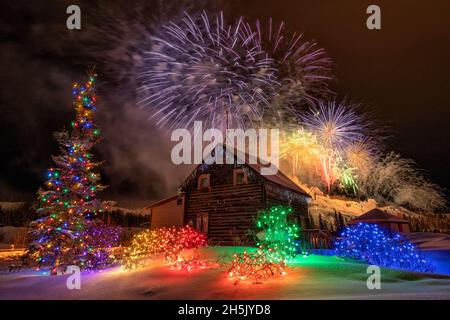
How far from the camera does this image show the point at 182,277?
9688 mm

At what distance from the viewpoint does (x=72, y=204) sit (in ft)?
42.0

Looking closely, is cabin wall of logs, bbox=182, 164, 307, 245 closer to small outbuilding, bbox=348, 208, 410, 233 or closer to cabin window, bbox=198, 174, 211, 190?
cabin window, bbox=198, 174, 211, 190

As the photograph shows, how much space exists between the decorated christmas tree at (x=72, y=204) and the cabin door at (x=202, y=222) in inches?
296

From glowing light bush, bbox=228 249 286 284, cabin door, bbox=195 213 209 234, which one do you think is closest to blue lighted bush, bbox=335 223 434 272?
glowing light bush, bbox=228 249 286 284

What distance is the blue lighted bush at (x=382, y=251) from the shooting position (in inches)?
436

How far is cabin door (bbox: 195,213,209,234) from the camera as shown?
19.8 m

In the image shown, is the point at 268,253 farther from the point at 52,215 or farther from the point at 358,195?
the point at 358,195

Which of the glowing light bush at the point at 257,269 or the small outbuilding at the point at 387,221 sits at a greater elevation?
the glowing light bush at the point at 257,269

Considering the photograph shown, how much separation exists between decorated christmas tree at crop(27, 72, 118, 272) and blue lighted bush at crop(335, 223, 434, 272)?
12.1 meters

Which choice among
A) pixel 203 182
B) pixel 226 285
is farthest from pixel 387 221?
pixel 226 285

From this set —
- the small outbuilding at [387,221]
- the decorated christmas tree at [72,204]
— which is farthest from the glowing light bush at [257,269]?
the small outbuilding at [387,221]

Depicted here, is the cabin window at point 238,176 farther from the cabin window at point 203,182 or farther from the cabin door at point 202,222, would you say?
the cabin door at point 202,222
